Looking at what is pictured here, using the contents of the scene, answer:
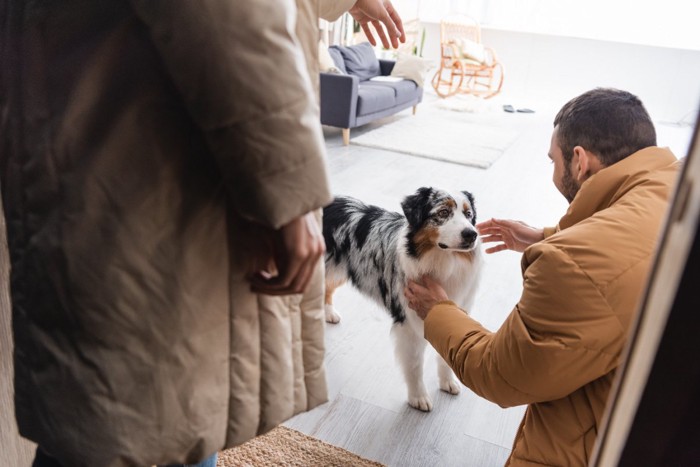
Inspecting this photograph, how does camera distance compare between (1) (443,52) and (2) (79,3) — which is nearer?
(2) (79,3)

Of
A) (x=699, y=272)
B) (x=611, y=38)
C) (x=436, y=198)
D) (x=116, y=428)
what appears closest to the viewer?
(x=699, y=272)

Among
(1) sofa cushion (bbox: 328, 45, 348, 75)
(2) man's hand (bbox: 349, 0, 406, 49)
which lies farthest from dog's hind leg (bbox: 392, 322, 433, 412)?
(1) sofa cushion (bbox: 328, 45, 348, 75)

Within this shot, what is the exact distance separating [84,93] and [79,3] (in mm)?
102

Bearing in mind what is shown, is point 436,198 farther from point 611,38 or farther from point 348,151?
point 611,38

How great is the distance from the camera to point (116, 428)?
27.4 inches

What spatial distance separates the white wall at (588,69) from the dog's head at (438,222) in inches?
293

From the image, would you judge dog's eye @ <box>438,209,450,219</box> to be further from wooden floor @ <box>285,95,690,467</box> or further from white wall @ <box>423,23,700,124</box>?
white wall @ <box>423,23,700,124</box>

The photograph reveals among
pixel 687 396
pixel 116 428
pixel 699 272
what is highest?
pixel 699 272

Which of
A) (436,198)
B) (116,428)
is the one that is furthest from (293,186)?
(436,198)

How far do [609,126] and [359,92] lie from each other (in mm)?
4582

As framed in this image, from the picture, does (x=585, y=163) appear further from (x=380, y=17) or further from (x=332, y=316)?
(x=332, y=316)

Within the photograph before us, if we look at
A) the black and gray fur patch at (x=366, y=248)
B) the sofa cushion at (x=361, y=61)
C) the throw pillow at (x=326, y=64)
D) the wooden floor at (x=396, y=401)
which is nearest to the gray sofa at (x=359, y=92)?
the sofa cushion at (x=361, y=61)

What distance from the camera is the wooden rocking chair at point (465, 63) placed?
27.6 ft

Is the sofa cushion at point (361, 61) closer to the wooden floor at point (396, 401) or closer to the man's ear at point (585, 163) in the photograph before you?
the wooden floor at point (396, 401)
